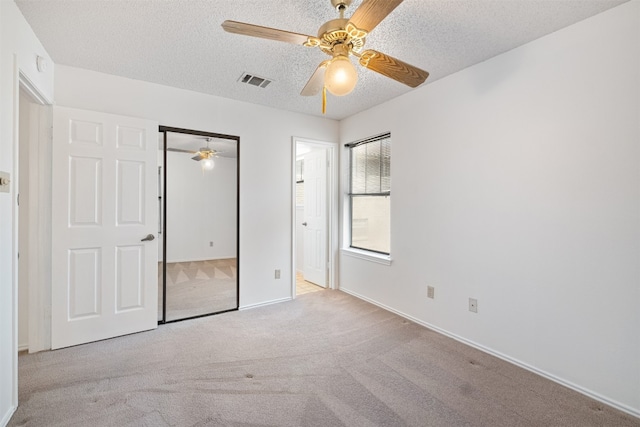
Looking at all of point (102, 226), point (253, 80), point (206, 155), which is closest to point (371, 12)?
point (253, 80)

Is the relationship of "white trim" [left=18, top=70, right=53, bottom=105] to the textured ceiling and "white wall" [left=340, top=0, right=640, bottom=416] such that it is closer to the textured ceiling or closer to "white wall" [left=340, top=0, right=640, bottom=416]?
the textured ceiling

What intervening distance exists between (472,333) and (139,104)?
382 cm

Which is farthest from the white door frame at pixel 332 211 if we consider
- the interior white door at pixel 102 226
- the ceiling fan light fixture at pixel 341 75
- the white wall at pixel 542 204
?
the ceiling fan light fixture at pixel 341 75

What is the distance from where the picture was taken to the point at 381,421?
1.68m

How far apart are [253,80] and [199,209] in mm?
1539

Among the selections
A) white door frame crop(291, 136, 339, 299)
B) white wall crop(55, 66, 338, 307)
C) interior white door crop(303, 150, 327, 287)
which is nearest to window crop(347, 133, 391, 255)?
white door frame crop(291, 136, 339, 299)

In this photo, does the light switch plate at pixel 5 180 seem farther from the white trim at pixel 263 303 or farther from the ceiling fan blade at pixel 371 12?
the white trim at pixel 263 303

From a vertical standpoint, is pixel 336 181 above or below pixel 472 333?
above

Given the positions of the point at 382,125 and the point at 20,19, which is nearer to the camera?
the point at 20,19

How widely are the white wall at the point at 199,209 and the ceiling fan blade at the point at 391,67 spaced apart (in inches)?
84.9

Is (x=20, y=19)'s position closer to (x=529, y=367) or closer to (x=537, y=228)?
(x=537, y=228)

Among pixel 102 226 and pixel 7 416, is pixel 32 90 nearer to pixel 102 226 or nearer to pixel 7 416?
pixel 102 226

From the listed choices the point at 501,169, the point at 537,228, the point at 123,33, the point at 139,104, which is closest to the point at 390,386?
the point at 537,228

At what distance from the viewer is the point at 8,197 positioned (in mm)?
1731
